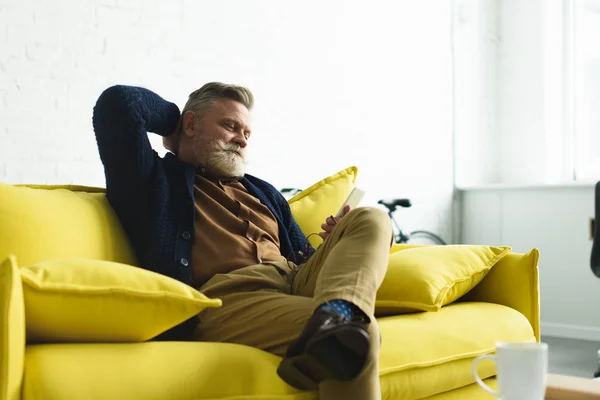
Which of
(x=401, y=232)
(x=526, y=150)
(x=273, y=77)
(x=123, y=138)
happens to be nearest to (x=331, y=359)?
(x=123, y=138)

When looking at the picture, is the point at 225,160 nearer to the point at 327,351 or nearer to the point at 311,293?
the point at 311,293

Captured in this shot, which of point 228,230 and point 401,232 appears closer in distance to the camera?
point 228,230

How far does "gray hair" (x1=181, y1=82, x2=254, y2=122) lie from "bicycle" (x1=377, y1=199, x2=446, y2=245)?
1637 millimetres

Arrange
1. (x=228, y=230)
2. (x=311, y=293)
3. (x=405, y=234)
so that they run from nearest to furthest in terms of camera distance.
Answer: (x=311, y=293), (x=228, y=230), (x=405, y=234)

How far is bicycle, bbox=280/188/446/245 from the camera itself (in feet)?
11.8

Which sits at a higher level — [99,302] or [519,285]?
[99,302]

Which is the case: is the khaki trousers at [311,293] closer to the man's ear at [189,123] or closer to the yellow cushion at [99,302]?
the yellow cushion at [99,302]

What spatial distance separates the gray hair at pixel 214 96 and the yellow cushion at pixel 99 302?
921 millimetres

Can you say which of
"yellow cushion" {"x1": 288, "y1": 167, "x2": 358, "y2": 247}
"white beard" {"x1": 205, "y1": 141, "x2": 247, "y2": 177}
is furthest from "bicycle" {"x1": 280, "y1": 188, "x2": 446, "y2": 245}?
"white beard" {"x1": 205, "y1": 141, "x2": 247, "y2": 177}

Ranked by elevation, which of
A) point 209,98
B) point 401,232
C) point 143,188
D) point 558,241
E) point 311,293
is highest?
point 209,98

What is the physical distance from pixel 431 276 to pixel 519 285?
0.35 meters

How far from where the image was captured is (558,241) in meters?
4.32

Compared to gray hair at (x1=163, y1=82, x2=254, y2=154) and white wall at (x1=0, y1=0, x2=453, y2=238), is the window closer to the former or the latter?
white wall at (x1=0, y1=0, x2=453, y2=238)

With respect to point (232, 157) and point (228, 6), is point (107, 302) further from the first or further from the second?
point (228, 6)
